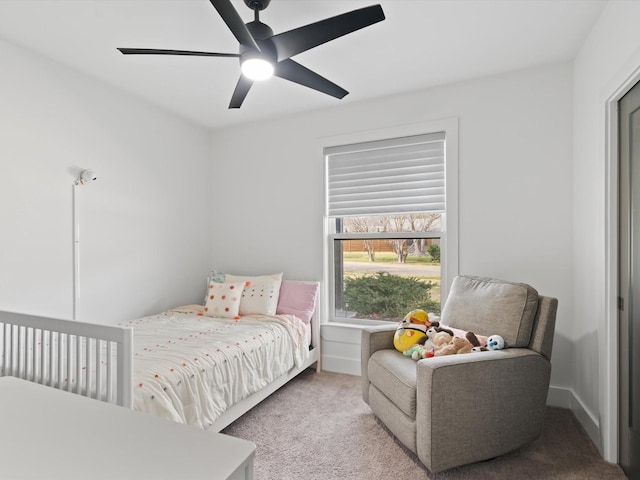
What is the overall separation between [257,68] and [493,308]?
1.92m

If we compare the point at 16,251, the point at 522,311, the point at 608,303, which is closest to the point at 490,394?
the point at 522,311

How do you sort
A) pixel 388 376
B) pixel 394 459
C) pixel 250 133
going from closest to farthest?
pixel 394 459 → pixel 388 376 → pixel 250 133

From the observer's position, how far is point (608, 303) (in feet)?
6.61

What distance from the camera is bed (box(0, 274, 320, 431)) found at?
63.1 inches

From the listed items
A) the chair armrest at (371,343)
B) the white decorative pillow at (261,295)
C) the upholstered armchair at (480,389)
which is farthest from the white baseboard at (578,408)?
the white decorative pillow at (261,295)

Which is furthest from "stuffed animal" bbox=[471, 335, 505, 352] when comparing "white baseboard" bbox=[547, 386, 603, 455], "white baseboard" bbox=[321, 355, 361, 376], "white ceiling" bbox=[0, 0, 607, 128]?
"white ceiling" bbox=[0, 0, 607, 128]

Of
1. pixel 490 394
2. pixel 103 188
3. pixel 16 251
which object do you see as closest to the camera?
pixel 490 394

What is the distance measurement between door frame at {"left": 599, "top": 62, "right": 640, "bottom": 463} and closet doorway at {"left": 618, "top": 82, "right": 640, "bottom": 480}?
0.06 feet

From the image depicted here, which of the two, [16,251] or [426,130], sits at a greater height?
[426,130]

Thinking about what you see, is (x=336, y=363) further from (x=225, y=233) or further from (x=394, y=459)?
(x=225, y=233)

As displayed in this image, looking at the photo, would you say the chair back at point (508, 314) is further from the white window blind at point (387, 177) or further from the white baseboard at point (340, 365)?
the white baseboard at point (340, 365)

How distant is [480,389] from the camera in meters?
1.85

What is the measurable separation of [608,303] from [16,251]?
3.58 m

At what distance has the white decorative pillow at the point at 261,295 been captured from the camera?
324cm
